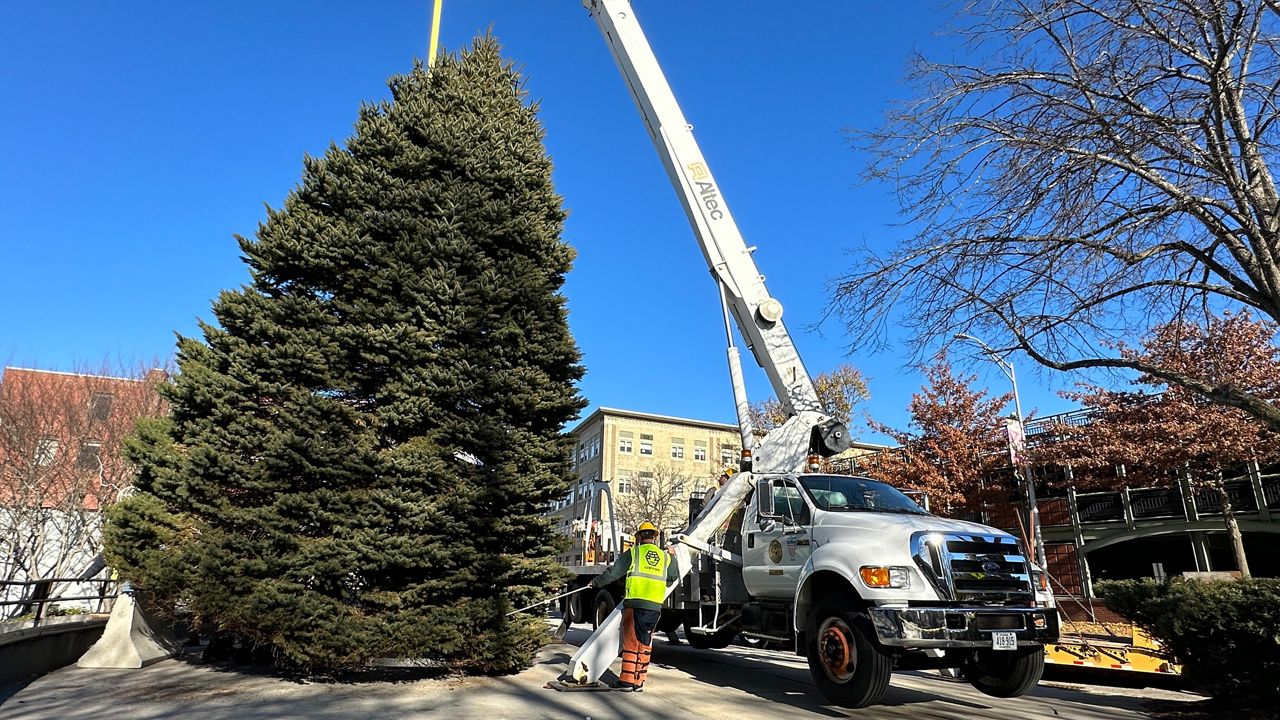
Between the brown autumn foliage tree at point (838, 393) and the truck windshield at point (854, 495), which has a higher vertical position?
the brown autumn foliage tree at point (838, 393)

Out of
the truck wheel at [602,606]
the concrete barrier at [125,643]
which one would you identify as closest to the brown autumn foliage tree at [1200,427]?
the truck wheel at [602,606]

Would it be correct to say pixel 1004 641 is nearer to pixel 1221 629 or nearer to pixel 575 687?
pixel 1221 629

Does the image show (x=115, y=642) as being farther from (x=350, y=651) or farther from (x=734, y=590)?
(x=734, y=590)

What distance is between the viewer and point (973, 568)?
685 centimetres

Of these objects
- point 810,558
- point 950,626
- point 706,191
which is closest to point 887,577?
point 950,626

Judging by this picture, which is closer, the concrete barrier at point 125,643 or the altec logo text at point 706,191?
the concrete barrier at point 125,643

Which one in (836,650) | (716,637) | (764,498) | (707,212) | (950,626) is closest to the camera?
(950,626)

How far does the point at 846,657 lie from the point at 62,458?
20877 mm

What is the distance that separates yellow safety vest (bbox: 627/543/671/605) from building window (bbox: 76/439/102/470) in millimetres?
17416

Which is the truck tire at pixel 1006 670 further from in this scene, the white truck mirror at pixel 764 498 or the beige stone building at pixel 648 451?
the beige stone building at pixel 648 451

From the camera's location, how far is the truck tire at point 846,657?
6602 mm

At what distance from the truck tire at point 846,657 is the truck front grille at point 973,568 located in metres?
0.80

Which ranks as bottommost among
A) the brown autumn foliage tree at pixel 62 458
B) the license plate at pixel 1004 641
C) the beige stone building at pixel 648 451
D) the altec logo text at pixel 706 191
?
the license plate at pixel 1004 641

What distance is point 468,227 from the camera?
971 centimetres
